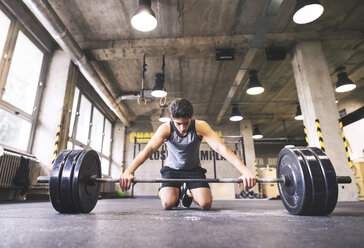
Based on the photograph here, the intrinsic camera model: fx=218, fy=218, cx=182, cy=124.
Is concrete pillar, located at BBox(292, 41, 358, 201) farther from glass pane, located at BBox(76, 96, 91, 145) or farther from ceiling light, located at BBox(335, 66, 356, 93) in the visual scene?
glass pane, located at BBox(76, 96, 91, 145)

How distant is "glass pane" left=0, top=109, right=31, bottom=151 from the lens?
3.23m

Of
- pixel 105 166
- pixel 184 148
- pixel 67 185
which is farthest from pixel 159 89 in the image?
pixel 105 166

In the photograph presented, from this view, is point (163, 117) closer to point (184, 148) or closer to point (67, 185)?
point (184, 148)

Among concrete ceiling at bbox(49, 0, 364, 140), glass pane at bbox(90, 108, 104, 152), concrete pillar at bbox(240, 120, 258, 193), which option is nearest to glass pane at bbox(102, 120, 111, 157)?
glass pane at bbox(90, 108, 104, 152)

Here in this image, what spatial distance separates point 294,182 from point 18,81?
4154 mm

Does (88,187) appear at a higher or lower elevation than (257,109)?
lower

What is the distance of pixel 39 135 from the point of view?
155 inches

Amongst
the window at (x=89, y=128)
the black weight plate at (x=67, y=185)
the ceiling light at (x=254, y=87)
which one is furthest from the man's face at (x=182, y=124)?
the window at (x=89, y=128)

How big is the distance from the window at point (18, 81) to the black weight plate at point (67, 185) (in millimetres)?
2448

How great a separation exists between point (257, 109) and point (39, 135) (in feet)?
21.5

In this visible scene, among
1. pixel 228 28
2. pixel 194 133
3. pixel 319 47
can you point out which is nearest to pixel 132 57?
pixel 228 28

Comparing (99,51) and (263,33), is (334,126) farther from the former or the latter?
(99,51)

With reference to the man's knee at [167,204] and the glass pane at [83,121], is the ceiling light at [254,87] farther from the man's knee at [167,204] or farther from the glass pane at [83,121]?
the glass pane at [83,121]

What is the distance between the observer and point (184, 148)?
1.98 m
